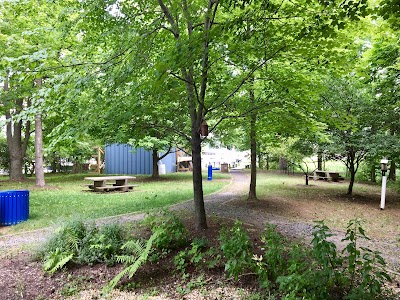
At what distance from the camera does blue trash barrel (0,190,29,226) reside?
20.4 ft

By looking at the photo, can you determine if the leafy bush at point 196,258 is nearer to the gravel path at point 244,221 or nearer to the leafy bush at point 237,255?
the leafy bush at point 237,255

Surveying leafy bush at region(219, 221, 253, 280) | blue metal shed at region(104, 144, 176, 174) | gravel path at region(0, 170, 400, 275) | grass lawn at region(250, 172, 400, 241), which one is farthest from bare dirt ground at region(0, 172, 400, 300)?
blue metal shed at region(104, 144, 176, 174)

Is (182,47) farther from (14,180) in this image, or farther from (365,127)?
(14,180)

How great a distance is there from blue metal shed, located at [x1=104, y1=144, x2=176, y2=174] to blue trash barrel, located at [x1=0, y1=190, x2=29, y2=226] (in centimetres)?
1463

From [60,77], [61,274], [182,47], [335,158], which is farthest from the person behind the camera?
[335,158]

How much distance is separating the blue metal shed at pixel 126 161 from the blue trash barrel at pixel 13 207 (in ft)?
48.0

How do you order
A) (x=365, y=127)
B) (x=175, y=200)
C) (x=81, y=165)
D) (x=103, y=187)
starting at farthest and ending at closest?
(x=81, y=165) → (x=103, y=187) → (x=365, y=127) → (x=175, y=200)

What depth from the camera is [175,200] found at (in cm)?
914

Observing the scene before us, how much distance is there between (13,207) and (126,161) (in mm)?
15379

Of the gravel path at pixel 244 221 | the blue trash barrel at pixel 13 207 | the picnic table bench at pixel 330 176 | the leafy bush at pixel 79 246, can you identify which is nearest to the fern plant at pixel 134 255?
the leafy bush at pixel 79 246

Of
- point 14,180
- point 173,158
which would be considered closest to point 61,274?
point 14,180

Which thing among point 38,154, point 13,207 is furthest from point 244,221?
point 38,154

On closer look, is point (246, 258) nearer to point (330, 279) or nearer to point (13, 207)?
point (330, 279)

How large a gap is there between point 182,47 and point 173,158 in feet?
65.5
